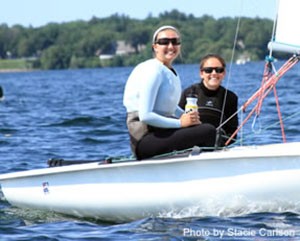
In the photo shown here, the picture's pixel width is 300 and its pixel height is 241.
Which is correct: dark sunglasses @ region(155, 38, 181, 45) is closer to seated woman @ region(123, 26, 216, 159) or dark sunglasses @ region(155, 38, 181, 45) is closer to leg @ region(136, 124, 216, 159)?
seated woman @ region(123, 26, 216, 159)

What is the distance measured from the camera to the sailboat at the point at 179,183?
6.88 m

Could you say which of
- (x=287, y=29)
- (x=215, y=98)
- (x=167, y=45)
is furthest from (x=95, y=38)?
(x=167, y=45)

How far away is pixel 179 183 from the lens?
23.2ft

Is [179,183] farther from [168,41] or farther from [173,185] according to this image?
[168,41]

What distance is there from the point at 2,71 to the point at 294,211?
342 feet

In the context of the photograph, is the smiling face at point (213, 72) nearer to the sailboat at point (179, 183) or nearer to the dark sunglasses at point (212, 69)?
the dark sunglasses at point (212, 69)

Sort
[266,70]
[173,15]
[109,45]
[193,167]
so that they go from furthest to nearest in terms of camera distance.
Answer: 1. [173,15]
2. [109,45]
3. [266,70]
4. [193,167]

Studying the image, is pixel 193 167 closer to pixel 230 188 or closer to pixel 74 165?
pixel 230 188

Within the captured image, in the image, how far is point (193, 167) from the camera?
697 cm

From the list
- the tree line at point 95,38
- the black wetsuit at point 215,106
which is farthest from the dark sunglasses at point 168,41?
the tree line at point 95,38

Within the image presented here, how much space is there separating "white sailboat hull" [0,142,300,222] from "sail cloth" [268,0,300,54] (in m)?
0.75

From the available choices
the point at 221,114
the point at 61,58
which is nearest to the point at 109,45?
the point at 61,58

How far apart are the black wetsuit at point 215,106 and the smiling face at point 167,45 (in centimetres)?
81

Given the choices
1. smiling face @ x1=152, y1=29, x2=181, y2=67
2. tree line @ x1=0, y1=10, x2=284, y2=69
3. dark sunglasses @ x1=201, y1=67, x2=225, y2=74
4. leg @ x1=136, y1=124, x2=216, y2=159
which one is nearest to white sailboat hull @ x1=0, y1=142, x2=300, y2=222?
leg @ x1=136, y1=124, x2=216, y2=159
